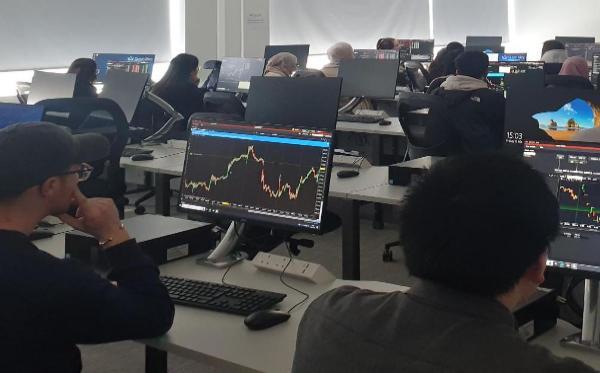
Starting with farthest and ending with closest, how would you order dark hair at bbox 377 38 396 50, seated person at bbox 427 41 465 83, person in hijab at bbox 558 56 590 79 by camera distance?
dark hair at bbox 377 38 396 50, seated person at bbox 427 41 465 83, person in hijab at bbox 558 56 590 79

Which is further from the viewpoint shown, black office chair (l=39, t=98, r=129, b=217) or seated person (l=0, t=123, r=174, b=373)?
black office chair (l=39, t=98, r=129, b=217)

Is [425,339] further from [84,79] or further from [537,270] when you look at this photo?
[84,79]

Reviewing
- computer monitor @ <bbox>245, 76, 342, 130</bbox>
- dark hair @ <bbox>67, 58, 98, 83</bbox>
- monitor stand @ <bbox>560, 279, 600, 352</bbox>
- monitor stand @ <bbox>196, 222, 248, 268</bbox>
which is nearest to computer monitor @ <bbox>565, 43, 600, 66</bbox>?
dark hair @ <bbox>67, 58, 98, 83</bbox>

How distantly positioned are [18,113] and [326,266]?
2232 mm

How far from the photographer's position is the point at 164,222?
268 centimetres

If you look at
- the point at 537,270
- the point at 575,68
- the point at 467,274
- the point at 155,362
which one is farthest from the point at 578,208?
the point at 575,68

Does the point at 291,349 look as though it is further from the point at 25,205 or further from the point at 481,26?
the point at 481,26

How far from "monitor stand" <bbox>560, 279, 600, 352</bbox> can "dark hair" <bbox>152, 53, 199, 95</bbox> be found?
5.08 m

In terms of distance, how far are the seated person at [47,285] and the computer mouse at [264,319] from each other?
27cm

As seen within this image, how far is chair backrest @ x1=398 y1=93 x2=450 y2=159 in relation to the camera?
471 centimetres

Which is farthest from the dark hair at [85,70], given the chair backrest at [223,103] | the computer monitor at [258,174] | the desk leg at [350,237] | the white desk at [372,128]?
the computer monitor at [258,174]

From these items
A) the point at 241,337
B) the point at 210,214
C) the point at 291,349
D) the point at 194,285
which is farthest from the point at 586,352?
the point at 210,214

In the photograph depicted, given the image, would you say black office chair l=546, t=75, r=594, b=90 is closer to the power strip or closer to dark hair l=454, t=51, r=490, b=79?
dark hair l=454, t=51, r=490, b=79

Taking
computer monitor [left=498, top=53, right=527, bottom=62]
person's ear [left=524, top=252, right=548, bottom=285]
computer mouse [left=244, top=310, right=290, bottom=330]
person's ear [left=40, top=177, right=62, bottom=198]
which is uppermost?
computer monitor [left=498, top=53, right=527, bottom=62]
